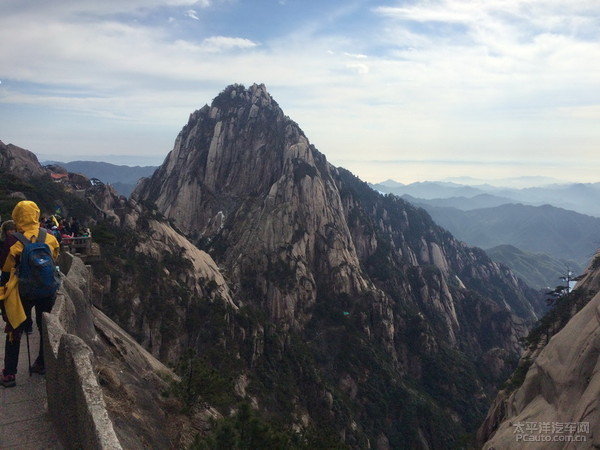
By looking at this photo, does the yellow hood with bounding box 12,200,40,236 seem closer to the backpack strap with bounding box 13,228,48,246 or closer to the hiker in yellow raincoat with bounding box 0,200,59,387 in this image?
the hiker in yellow raincoat with bounding box 0,200,59,387

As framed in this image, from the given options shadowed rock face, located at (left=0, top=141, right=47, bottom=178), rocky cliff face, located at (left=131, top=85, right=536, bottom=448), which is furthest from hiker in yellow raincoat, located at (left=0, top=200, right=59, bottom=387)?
shadowed rock face, located at (left=0, top=141, right=47, bottom=178)

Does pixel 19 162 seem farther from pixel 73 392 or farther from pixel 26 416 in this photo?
pixel 73 392

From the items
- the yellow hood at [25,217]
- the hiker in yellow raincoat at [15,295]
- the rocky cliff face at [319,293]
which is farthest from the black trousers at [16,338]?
the rocky cliff face at [319,293]

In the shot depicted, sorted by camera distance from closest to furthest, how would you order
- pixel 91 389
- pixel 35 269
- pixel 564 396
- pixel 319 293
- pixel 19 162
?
1. pixel 91 389
2. pixel 35 269
3. pixel 564 396
4. pixel 19 162
5. pixel 319 293

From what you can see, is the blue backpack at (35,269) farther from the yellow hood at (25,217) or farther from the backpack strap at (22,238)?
the yellow hood at (25,217)

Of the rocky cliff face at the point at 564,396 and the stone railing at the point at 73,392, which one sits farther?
the rocky cliff face at the point at 564,396

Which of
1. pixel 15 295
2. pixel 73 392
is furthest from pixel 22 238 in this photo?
pixel 73 392

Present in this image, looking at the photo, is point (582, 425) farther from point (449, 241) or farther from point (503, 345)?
point (449, 241)
